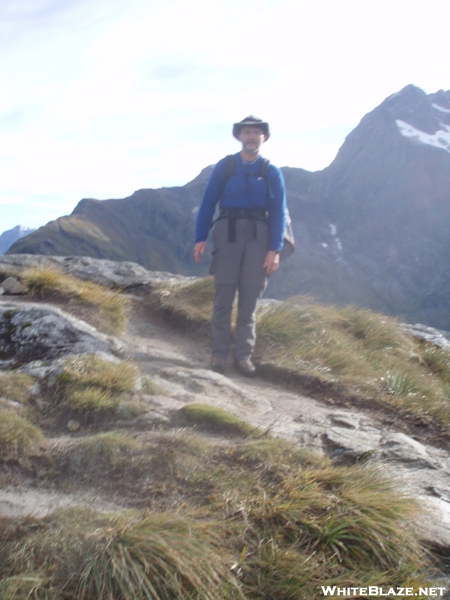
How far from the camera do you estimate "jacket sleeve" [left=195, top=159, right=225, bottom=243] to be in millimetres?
6355

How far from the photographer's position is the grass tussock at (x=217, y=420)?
4.27 m

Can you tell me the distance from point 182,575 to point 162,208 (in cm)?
18097

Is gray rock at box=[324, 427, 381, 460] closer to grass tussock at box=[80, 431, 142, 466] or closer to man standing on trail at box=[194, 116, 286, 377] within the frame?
grass tussock at box=[80, 431, 142, 466]

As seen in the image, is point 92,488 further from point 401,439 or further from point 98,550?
point 401,439

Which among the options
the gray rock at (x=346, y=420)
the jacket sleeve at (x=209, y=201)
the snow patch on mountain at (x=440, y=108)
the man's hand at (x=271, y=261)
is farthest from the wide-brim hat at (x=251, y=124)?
the snow patch on mountain at (x=440, y=108)

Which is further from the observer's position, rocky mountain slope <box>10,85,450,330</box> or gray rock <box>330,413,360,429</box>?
rocky mountain slope <box>10,85,450,330</box>

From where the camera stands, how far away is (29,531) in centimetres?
282

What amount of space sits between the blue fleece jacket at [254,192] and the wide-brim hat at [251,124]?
0.32 meters

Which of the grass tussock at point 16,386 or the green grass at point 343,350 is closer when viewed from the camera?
the grass tussock at point 16,386

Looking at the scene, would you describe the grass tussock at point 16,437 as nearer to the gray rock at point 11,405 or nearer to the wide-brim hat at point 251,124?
the gray rock at point 11,405

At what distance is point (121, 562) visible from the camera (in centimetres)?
249

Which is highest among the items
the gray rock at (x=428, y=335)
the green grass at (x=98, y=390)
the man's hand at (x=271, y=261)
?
the man's hand at (x=271, y=261)

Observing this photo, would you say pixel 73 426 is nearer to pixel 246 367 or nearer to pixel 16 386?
pixel 16 386

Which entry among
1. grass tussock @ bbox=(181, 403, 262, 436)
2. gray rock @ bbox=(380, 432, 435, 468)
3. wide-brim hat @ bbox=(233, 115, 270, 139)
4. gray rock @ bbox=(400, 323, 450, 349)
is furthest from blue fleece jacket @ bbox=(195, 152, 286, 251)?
gray rock @ bbox=(400, 323, 450, 349)
